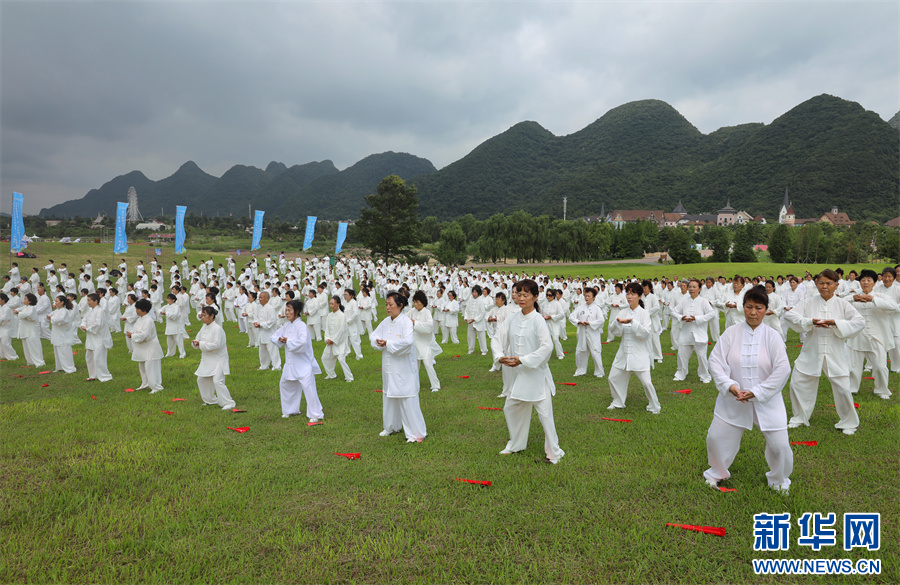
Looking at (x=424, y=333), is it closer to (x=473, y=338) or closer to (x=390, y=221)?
(x=473, y=338)

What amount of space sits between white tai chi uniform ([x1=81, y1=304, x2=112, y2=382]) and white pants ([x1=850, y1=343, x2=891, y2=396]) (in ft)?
49.0

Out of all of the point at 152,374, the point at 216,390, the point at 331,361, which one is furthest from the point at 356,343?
the point at 216,390

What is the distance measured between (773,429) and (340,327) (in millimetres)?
8297

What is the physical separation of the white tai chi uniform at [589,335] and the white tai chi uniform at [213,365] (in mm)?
7310

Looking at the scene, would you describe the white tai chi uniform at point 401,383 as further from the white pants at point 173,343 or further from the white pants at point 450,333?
the white pants at point 450,333

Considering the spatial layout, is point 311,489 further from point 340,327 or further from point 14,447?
point 340,327

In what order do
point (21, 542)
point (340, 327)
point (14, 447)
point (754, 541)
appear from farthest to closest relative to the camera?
point (340, 327), point (14, 447), point (21, 542), point (754, 541)

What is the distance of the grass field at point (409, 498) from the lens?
3814 millimetres

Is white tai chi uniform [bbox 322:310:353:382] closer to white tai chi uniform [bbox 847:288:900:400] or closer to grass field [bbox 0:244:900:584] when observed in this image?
grass field [bbox 0:244:900:584]

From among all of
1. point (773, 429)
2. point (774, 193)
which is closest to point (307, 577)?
point (773, 429)

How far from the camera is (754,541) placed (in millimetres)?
3930

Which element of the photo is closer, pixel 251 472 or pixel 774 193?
pixel 251 472

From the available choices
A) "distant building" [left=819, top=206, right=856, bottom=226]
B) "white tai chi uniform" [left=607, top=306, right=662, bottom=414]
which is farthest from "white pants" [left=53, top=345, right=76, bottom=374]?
"distant building" [left=819, top=206, right=856, bottom=226]

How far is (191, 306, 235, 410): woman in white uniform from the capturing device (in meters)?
8.34
